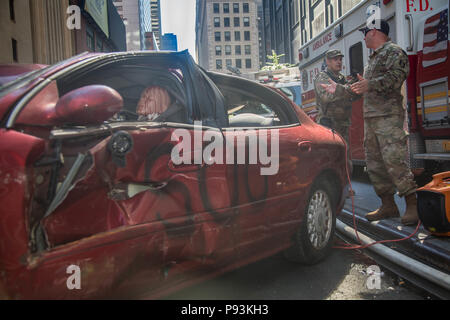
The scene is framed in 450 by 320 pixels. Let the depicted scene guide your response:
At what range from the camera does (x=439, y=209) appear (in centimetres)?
366

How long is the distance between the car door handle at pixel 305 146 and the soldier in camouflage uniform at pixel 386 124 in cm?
137

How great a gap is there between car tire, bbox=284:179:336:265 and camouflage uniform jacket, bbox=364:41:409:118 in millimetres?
1298

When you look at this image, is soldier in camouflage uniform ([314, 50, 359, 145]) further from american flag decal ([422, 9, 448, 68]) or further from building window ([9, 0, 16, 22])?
building window ([9, 0, 16, 22])

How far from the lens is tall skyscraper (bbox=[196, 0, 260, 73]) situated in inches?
3671

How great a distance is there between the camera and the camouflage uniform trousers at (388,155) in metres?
4.41

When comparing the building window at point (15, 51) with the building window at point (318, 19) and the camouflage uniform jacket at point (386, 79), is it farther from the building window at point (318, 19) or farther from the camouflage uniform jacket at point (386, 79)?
the building window at point (318, 19)

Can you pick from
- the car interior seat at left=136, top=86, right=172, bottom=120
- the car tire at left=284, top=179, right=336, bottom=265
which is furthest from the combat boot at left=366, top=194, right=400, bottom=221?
the car interior seat at left=136, top=86, right=172, bottom=120

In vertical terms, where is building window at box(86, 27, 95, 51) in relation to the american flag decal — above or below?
above

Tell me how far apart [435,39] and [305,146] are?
3.49 meters

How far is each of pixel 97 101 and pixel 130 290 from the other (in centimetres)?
92

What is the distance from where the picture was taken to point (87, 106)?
1.94 metres

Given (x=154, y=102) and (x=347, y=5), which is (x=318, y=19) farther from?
(x=154, y=102)
